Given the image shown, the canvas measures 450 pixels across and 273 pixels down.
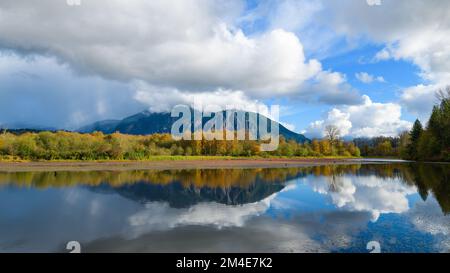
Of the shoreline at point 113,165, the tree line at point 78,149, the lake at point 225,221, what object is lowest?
the lake at point 225,221

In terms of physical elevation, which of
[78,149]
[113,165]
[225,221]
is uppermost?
[78,149]

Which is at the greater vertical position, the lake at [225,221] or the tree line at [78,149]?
the tree line at [78,149]

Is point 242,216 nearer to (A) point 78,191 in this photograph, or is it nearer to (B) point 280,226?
(B) point 280,226

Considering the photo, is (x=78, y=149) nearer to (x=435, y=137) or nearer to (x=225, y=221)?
(x=225, y=221)

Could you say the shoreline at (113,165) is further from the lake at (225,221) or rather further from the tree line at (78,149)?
the lake at (225,221)

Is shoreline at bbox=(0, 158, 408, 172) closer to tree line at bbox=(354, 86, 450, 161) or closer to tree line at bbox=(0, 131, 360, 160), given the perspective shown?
tree line at bbox=(0, 131, 360, 160)

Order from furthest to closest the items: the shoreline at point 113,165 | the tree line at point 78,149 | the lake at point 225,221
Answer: the tree line at point 78,149
the shoreline at point 113,165
the lake at point 225,221

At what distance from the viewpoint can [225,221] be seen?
15.6 m

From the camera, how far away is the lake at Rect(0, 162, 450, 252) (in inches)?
458

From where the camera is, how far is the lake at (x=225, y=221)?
11.6 metres

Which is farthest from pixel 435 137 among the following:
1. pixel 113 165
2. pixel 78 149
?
pixel 78 149

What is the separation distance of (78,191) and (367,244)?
2307 centimetres

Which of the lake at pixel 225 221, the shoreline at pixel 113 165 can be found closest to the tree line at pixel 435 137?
the shoreline at pixel 113 165
